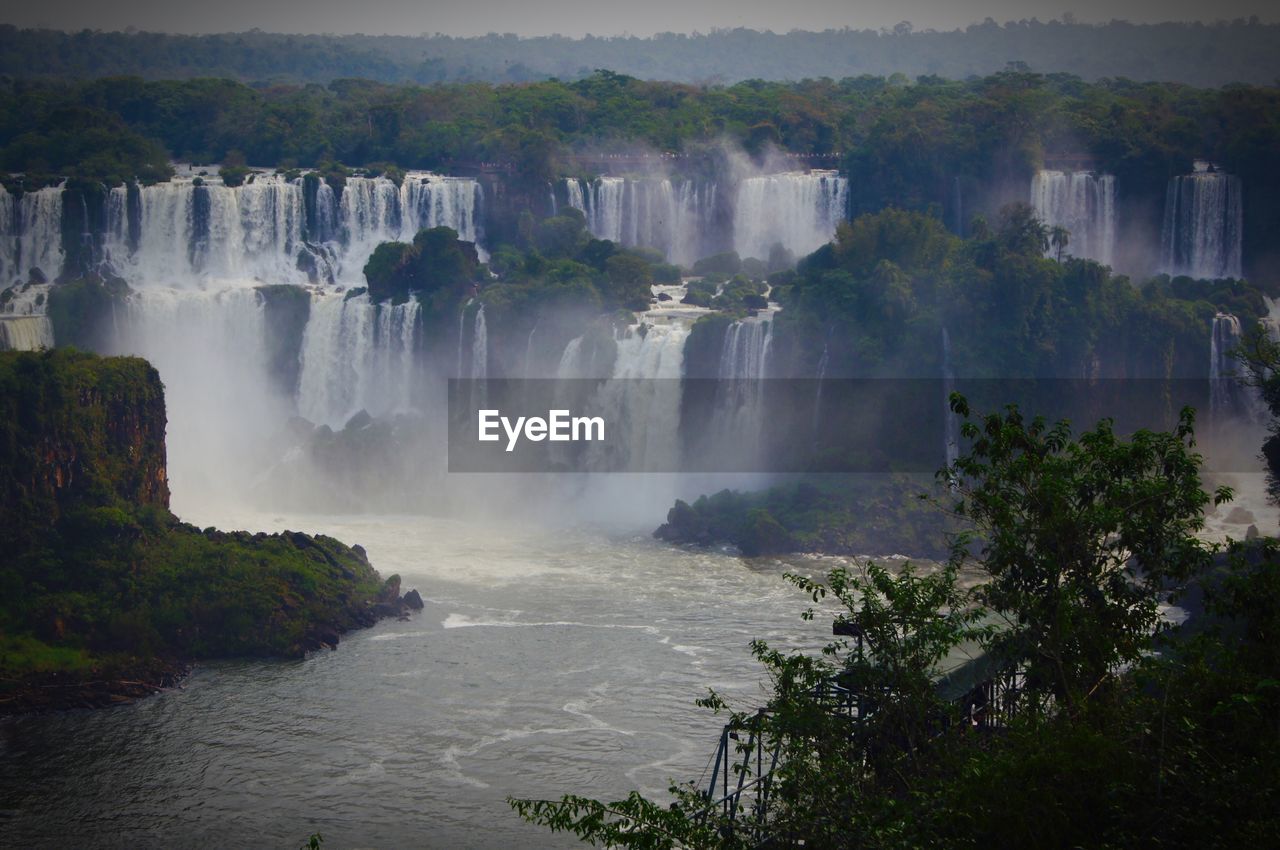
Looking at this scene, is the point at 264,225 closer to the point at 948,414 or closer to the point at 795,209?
the point at 795,209

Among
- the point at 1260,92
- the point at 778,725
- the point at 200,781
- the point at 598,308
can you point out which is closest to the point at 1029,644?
the point at 778,725

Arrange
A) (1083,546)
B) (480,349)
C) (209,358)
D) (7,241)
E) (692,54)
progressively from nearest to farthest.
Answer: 1. (1083,546)
2. (480,349)
3. (209,358)
4. (7,241)
5. (692,54)

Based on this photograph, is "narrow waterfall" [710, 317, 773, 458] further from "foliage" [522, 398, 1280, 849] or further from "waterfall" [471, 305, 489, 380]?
"foliage" [522, 398, 1280, 849]

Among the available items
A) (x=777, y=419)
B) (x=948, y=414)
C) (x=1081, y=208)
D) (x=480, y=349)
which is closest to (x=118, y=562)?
(x=480, y=349)

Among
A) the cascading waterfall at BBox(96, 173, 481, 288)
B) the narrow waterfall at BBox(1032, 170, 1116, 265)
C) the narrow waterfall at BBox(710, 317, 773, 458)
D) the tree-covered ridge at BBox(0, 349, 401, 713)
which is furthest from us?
the narrow waterfall at BBox(1032, 170, 1116, 265)

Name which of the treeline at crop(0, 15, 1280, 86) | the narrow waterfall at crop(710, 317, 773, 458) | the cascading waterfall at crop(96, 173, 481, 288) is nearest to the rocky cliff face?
the narrow waterfall at crop(710, 317, 773, 458)

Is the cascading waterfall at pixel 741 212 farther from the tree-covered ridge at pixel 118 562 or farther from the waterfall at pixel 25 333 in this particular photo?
the tree-covered ridge at pixel 118 562

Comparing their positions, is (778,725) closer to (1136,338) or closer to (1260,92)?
(1136,338)
